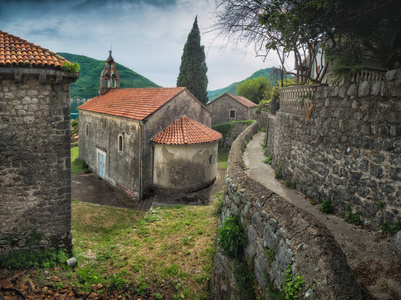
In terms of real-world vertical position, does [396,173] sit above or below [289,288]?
above

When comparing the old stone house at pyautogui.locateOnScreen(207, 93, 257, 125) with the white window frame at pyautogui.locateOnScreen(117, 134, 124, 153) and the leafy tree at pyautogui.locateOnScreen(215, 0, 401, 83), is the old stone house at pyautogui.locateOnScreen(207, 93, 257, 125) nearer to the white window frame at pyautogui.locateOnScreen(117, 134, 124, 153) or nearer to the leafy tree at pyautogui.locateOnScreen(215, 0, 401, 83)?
the white window frame at pyautogui.locateOnScreen(117, 134, 124, 153)

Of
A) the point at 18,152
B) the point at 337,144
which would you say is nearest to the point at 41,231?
the point at 18,152

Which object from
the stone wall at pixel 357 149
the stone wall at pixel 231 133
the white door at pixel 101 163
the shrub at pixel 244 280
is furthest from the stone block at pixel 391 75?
the stone wall at pixel 231 133

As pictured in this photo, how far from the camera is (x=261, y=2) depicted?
6.89m

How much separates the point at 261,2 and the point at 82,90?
241ft

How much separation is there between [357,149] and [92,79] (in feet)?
268

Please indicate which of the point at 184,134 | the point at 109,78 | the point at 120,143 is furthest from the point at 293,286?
the point at 109,78

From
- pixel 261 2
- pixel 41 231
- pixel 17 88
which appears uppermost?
pixel 261 2

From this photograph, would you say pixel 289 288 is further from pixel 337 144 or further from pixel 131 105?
pixel 131 105

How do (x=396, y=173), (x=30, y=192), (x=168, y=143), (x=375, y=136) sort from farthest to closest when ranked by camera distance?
(x=168, y=143), (x=30, y=192), (x=375, y=136), (x=396, y=173)

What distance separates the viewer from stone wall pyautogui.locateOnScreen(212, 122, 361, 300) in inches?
108

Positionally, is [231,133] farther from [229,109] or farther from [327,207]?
[327,207]

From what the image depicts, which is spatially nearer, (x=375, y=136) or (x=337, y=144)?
(x=375, y=136)

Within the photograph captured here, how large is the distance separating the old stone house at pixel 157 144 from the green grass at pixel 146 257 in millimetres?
4580
